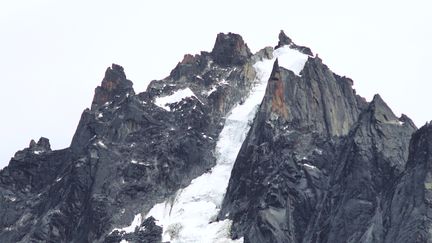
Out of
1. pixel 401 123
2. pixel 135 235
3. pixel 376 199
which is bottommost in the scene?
pixel 135 235

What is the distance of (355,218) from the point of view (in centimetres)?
16862

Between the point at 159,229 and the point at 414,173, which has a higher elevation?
the point at 414,173

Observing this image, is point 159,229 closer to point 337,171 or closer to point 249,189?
point 249,189

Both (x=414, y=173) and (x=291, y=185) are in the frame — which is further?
(x=291, y=185)

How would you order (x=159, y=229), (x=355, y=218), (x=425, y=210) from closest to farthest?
(x=425, y=210), (x=355, y=218), (x=159, y=229)

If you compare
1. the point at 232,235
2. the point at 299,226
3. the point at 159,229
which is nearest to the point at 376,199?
the point at 299,226

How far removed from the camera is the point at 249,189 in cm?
19875

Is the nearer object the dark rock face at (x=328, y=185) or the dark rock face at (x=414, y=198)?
the dark rock face at (x=414, y=198)

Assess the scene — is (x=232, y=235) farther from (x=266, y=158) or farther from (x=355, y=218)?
(x=355, y=218)

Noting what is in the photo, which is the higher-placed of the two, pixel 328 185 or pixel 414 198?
pixel 328 185

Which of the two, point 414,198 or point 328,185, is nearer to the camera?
point 414,198

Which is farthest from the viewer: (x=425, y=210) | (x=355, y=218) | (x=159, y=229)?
(x=159, y=229)

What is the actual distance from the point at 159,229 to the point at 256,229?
22869mm

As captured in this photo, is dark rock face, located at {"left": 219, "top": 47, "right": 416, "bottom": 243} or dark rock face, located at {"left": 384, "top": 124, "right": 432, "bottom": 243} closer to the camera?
dark rock face, located at {"left": 384, "top": 124, "right": 432, "bottom": 243}
